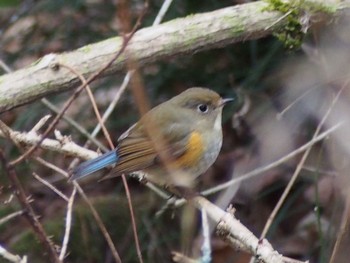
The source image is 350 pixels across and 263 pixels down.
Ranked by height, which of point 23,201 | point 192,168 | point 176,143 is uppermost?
point 176,143

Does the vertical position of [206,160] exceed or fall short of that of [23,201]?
it exceeds it

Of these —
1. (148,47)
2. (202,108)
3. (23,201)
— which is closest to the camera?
(23,201)

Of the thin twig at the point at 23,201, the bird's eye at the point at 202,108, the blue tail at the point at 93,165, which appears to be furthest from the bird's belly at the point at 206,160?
the thin twig at the point at 23,201

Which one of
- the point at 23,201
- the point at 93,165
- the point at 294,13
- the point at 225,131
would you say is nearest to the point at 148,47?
the point at 93,165

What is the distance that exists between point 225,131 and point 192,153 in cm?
101

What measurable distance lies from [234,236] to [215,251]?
1831 mm

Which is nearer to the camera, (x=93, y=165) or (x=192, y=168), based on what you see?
(x=93, y=165)

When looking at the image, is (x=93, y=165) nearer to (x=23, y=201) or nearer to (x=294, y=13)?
(x=294, y=13)

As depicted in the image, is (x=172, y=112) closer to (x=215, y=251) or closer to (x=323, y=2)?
(x=323, y=2)

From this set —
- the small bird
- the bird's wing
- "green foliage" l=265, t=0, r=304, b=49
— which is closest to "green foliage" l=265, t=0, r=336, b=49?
"green foliage" l=265, t=0, r=304, b=49

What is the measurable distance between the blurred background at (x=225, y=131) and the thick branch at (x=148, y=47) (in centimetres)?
62

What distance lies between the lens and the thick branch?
312 cm

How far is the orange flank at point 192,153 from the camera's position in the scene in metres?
3.57

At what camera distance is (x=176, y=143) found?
363cm
